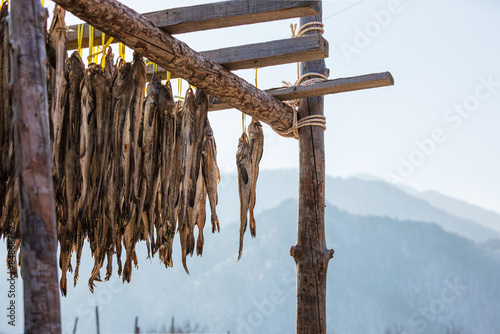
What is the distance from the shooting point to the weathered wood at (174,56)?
88.6 inches

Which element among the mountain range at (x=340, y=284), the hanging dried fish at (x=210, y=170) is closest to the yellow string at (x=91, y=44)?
the hanging dried fish at (x=210, y=170)

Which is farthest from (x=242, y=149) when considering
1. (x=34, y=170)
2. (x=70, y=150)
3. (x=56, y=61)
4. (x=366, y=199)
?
(x=366, y=199)

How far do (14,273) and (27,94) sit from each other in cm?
135

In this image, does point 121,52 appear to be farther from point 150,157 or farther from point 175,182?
point 175,182

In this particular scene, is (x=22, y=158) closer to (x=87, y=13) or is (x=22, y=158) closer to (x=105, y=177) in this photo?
(x=87, y=13)

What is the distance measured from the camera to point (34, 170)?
1.78 meters

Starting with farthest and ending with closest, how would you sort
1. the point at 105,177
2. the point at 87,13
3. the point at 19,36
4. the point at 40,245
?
the point at 105,177 < the point at 87,13 < the point at 19,36 < the point at 40,245

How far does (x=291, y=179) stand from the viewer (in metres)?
46.3

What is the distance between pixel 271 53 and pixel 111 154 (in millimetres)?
871

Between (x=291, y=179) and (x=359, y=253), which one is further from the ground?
(x=291, y=179)

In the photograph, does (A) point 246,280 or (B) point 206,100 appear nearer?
(B) point 206,100

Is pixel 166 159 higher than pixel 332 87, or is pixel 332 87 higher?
pixel 332 87

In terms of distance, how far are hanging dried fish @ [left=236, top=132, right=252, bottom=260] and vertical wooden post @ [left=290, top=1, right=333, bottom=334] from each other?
0.38 meters

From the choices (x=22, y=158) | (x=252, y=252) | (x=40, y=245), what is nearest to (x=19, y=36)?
(x=22, y=158)
